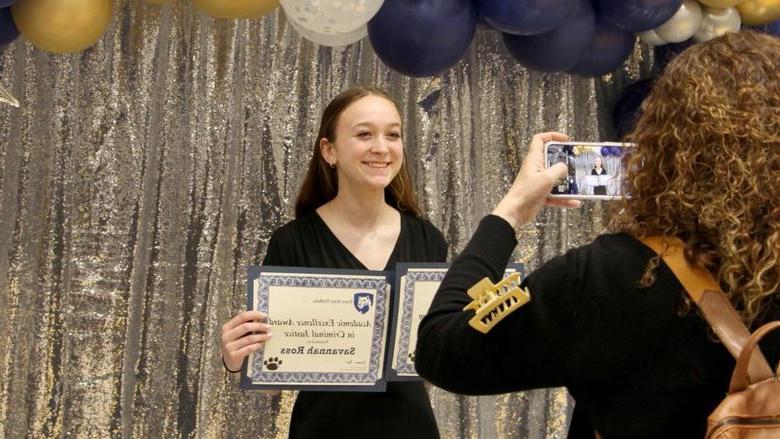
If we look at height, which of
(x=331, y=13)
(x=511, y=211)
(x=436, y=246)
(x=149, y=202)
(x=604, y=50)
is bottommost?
(x=511, y=211)

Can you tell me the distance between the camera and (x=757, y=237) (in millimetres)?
1126

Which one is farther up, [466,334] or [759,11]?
[759,11]

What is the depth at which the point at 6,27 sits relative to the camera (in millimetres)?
2668

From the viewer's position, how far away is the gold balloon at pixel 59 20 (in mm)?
2627

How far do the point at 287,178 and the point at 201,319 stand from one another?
62 centimetres

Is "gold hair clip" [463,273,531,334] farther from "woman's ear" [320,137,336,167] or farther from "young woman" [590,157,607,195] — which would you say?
"woman's ear" [320,137,336,167]

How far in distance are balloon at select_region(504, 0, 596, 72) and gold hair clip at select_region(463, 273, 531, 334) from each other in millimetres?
1895

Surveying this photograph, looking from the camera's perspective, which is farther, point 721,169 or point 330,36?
point 330,36

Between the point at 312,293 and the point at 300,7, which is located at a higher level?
the point at 300,7

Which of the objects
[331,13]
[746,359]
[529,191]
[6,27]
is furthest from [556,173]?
[6,27]

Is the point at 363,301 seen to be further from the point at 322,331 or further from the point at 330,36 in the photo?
the point at 330,36

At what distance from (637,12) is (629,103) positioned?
917mm

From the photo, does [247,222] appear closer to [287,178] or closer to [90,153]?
[287,178]

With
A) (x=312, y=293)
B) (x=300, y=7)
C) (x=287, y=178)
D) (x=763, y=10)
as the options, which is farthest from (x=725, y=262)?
(x=287, y=178)
